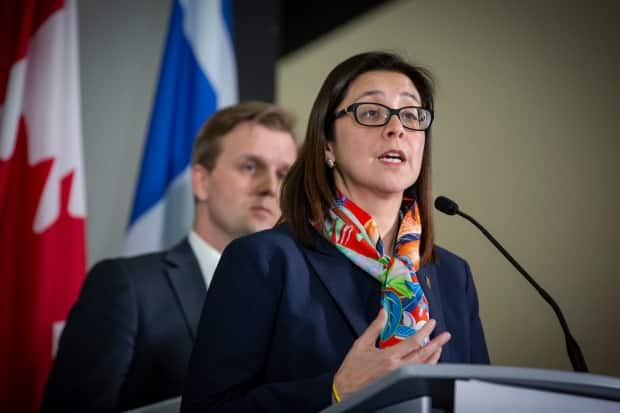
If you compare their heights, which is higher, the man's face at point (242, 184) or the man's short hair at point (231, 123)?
the man's short hair at point (231, 123)

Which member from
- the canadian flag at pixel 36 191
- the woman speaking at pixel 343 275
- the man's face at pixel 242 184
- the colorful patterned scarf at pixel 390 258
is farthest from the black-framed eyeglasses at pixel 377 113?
the canadian flag at pixel 36 191

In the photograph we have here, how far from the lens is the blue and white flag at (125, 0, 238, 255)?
9.28 feet

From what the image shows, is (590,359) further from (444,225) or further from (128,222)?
(128,222)

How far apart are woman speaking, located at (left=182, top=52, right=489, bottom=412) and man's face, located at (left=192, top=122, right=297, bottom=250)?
887 millimetres

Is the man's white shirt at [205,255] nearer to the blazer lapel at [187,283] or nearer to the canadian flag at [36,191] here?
the blazer lapel at [187,283]

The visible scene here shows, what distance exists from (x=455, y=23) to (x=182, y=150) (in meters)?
1.43

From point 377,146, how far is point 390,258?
0.80 ft

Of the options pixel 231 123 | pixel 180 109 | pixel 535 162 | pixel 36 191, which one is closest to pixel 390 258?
pixel 535 162

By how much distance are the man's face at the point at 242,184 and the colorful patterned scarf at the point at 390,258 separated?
97 cm

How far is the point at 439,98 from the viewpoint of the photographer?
180cm

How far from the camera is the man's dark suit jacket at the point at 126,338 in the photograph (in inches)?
79.8

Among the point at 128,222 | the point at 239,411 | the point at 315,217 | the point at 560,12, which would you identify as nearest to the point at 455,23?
the point at 560,12

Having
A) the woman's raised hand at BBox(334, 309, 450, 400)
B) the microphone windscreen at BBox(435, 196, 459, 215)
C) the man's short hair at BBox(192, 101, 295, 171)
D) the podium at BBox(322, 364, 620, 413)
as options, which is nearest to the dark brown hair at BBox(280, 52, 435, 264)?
the microphone windscreen at BBox(435, 196, 459, 215)

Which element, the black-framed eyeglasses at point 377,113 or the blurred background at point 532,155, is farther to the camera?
the blurred background at point 532,155
